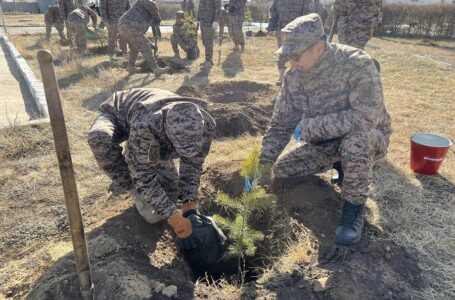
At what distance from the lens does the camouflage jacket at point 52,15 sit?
11.4 metres

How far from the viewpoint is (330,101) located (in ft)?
9.58

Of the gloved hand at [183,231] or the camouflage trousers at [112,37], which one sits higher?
the camouflage trousers at [112,37]

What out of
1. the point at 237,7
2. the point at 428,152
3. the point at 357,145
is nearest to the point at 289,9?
the point at 237,7

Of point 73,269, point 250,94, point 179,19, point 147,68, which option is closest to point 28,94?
point 147,68

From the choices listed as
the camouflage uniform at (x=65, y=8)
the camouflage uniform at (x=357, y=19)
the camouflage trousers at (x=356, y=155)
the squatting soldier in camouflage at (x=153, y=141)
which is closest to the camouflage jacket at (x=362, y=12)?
the camouflage uniform at (x=357, y=19)

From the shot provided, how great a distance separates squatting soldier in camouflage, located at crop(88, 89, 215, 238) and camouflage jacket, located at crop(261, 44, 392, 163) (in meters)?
0.79

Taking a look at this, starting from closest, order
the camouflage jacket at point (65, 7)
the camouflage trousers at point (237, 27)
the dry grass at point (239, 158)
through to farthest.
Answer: the dry grass at point (239, 158), the camouflage jacket at point (65, 7), the camouflage trousers at point (237, 27)

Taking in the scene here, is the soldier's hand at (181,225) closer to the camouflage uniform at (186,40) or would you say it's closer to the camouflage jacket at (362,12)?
the camouflage jacket at (362,12)

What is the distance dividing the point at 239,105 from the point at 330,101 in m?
2.75

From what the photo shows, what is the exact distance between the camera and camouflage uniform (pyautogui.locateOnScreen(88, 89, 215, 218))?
2211mm

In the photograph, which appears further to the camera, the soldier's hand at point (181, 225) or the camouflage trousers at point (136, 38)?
the camouflage trousers at point (136, 38)

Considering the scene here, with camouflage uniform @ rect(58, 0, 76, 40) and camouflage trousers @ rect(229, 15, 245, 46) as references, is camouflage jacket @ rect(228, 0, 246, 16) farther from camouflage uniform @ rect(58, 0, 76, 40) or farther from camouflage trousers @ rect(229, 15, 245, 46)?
camouflage uniform @ rect(58, 0, 76, 40)

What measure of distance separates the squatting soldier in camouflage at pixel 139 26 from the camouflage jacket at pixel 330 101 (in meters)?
4.99

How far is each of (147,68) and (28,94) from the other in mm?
2580
